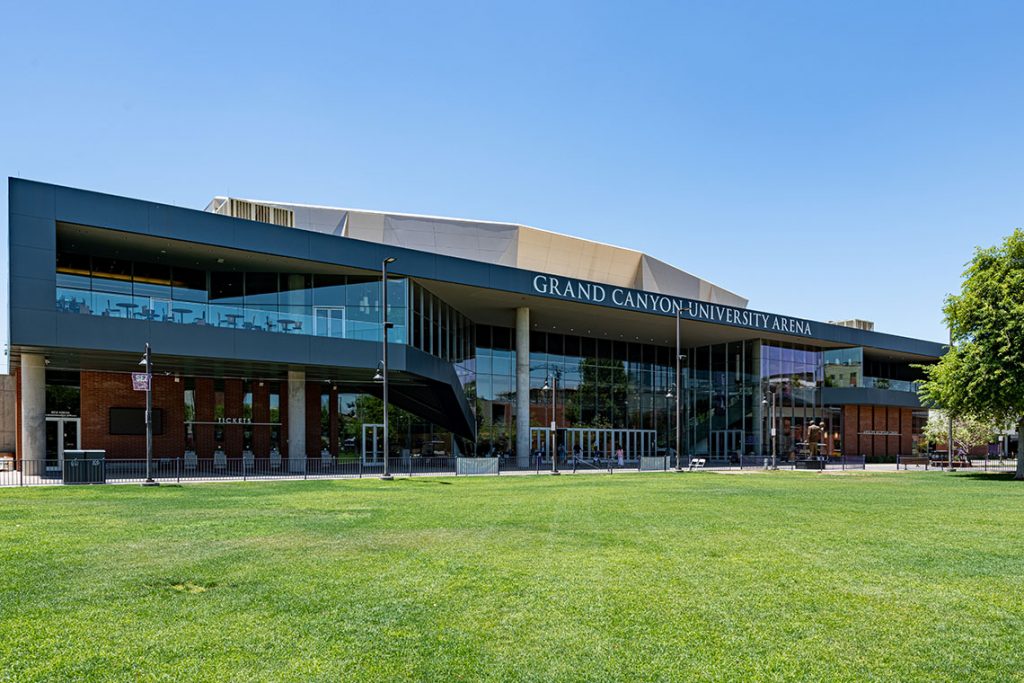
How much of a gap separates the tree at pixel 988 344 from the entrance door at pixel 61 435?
1743 inches

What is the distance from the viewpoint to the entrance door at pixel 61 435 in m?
35.3

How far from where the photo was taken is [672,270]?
205 feet

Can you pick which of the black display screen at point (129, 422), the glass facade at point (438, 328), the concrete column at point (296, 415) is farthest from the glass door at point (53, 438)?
the glass facade at point (438, 328)

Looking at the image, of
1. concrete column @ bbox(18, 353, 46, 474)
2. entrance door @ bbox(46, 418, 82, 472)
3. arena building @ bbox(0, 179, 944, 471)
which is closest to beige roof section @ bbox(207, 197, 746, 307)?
arena building @ bbox(0, 179, 944, 471)

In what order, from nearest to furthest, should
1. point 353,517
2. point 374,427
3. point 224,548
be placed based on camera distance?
point 224,548, point 353,517, point 374,427

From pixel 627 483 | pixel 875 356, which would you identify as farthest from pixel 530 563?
pixel 875 356

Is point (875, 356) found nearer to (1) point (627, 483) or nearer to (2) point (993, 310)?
(2) point (993, 310)

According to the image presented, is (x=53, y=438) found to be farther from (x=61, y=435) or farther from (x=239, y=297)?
(x=239, y=297)

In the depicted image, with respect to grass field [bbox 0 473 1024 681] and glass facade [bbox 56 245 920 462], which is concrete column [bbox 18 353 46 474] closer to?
glass facade [bbox 56 245 920 462]

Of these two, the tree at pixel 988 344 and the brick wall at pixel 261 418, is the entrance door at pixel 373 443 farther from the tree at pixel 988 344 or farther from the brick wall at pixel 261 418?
the tree at pixel 988 344

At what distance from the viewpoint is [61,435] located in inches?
1389

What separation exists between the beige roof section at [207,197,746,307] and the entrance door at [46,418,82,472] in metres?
16.7

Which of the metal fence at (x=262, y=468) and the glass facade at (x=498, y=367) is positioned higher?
the glass facade at (x=498, y=367)

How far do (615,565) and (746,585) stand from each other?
209cm
